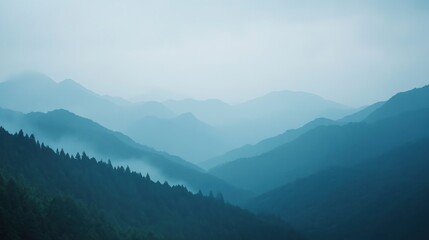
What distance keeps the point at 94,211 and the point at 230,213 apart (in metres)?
70.5

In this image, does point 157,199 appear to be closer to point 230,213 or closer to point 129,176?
point 129,176

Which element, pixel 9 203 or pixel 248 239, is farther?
pixel 248 239

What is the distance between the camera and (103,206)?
356 ft

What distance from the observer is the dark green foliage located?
7281 centimetres

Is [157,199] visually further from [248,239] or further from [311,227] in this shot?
A: [311,227]

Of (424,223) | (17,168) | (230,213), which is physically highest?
(17,168)

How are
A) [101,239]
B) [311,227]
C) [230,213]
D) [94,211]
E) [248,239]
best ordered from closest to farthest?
1. [101,239]
2. [94,211]
3. [248,239]
4. [230,213]
5. [311,227]

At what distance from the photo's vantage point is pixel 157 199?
13438 centimetres

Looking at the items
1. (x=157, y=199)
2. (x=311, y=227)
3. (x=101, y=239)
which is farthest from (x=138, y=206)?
(x=311, y=227)

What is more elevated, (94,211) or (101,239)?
(94,211)

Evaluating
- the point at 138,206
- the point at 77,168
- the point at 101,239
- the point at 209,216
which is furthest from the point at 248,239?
the point at 101,239

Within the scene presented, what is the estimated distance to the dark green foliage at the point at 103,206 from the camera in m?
72.8

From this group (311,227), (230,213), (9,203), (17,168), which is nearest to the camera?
(9,203)

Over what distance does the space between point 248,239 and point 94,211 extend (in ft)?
196
